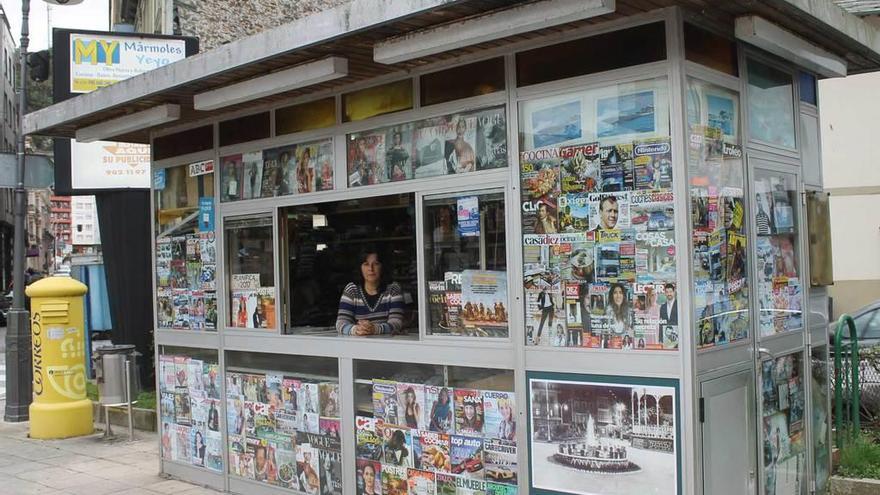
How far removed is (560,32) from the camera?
473 cm

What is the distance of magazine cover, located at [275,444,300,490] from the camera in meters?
6.45

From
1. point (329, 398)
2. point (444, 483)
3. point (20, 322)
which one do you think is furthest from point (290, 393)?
point (20, 322)

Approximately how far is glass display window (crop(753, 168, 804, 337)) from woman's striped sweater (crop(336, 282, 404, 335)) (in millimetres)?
2702

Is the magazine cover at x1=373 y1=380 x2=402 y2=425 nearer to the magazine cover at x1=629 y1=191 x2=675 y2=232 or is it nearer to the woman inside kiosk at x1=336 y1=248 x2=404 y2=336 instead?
the woman inside kiosk at x1=336 y1=248 x2=404 y2=336

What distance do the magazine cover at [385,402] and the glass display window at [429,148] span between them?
1.47 meters

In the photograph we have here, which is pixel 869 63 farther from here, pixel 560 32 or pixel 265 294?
pixel 265 294

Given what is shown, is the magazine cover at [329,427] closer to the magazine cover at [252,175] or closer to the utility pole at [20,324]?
the magazine cover at [252,175]

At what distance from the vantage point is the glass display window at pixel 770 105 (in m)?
5.14

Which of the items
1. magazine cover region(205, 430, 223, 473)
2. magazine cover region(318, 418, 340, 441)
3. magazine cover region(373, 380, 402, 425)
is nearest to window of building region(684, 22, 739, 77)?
magazine cover region(373, 380, 402, 425)

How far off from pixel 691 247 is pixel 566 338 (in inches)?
36.0

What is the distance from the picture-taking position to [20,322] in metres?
11.0

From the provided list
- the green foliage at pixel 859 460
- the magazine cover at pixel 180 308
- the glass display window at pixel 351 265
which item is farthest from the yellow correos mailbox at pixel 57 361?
the green foliage at pixel 859 460

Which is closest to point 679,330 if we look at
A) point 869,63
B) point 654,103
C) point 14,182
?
point 654,103

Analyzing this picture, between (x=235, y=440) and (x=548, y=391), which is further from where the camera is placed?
(x=235, y=440)
